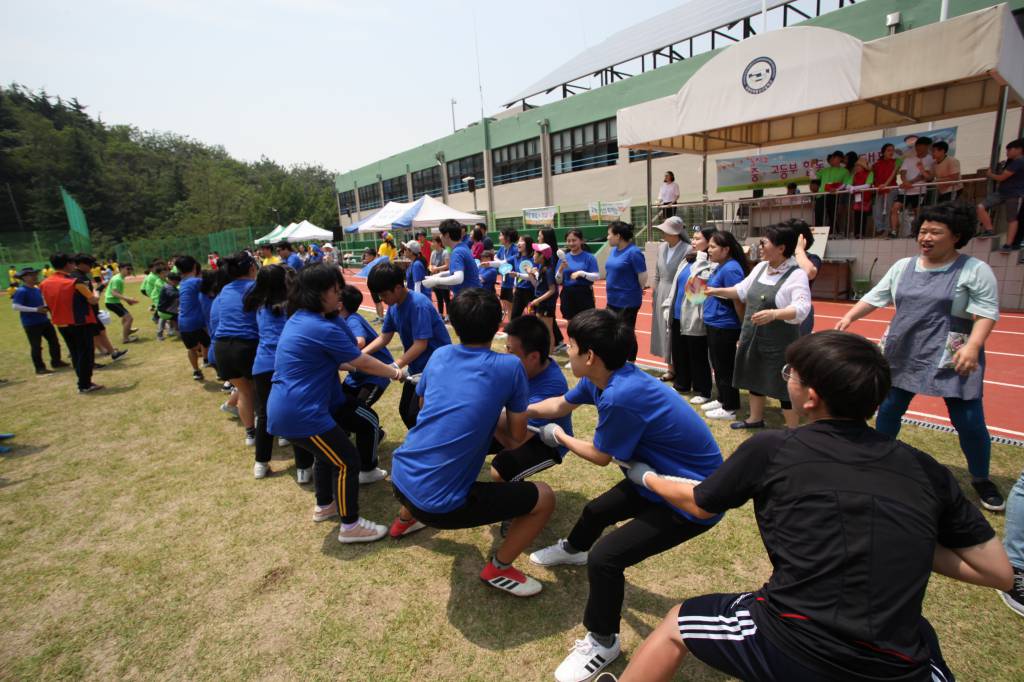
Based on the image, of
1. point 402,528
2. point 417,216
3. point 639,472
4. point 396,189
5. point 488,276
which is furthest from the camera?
point 396,189

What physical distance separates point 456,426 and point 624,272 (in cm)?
385

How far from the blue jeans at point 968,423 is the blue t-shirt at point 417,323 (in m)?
2.99

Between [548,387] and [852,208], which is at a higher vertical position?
[852,208]

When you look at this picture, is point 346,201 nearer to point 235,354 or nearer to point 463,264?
point 463,264

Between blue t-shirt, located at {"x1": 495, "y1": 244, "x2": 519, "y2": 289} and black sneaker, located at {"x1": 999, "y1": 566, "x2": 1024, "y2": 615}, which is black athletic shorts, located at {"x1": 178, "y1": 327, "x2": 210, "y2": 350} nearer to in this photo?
blue t-shirt, located at {"x1": 495, "y1": 244, "x2": 519, "y2": 289}

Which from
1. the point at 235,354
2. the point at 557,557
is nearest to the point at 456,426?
the point at 557,557

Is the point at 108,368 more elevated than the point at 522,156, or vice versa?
the point at 522,156

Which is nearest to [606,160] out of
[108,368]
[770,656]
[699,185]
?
[699,185]

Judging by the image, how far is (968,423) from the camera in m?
3.03

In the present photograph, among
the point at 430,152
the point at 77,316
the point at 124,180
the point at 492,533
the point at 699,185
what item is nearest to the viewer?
the point at 492,533

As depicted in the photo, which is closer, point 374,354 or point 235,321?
point 374,354

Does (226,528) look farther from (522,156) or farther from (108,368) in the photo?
(522,156)

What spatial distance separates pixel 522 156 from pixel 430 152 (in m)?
9.78

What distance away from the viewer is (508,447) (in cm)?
306
